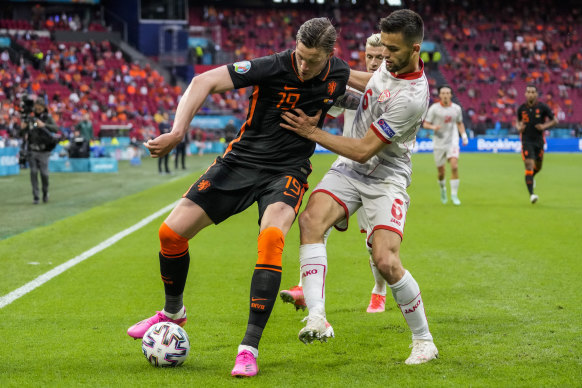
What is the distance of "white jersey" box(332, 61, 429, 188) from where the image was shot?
487cm

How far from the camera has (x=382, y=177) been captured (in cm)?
521

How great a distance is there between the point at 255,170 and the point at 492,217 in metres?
9.21

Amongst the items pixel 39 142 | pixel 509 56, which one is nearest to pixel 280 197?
pixel 39 142

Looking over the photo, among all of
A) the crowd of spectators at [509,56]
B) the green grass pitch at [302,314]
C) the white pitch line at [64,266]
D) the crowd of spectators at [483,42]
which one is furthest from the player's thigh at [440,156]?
the crowd of spectators at [483,42]

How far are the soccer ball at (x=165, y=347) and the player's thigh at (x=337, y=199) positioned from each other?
1.24 meters

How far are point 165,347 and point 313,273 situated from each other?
106 cm

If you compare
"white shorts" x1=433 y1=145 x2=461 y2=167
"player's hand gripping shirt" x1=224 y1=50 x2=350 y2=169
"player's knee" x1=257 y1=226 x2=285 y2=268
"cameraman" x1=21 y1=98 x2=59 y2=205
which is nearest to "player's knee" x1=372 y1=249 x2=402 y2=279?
"player's knee" x1=257 y1=226 x2=285 y2=268

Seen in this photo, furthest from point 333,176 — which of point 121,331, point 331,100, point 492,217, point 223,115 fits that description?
point 223,115

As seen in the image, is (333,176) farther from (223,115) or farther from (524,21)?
(524,21)

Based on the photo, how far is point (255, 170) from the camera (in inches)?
198

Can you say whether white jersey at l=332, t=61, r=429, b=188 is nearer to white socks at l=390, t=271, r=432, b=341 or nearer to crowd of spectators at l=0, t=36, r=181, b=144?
white socks at l=390, t=271, r=432, b=341

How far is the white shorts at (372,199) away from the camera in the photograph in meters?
4.98

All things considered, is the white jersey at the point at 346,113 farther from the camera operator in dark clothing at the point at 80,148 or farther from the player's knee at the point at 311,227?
the camera operator in dark clothing at the point at 80,148

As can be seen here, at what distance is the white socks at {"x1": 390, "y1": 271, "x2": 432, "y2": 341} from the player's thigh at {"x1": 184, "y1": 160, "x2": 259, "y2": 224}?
1.17 m
